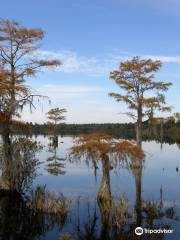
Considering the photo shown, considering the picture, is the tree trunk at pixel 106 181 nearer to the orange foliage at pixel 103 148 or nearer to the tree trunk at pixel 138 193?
the orange foliage at pixel 103 148

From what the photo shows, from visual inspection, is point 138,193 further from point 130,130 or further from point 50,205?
point 130,130

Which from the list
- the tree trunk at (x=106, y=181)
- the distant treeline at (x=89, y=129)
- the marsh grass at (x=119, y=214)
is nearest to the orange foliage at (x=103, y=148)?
the tree trunk at (x=106, y=181)

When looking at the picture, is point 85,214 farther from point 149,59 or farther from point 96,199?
point 149,59

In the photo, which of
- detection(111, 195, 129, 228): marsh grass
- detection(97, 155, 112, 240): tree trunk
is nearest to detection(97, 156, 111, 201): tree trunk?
detection(97, 155, 112, 240): tree trunk

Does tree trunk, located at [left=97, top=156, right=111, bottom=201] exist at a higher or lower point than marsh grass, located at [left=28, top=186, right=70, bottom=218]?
higher

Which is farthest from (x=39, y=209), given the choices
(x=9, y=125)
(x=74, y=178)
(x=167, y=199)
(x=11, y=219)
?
(x=74, y=178)

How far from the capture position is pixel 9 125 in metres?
22.9

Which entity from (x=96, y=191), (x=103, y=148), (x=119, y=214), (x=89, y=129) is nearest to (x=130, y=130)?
(x=89, y=129)

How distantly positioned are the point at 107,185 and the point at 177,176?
14169 mm

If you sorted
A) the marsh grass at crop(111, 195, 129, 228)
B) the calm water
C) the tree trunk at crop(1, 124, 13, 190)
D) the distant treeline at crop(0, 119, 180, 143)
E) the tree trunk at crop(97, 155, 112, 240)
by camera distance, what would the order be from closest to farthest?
the marsh grass at crop(111, 195, 129, 228) → the calm water → the tree trunk at crop(97, 155, 112, 240) → the tree trunk at crop(1, 124, 13, 190) → the distant treeline at crop(0, 119, 180, 143)

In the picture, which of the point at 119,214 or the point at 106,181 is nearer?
the point at 119,214

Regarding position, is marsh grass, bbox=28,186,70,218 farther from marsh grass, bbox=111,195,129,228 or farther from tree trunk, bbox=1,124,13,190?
tree trunk, bbox=1,124,13,190

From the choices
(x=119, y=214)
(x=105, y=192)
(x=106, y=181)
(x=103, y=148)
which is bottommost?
(x=119, y=214)

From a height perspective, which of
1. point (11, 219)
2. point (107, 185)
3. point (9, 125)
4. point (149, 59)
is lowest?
point (11, 219)
